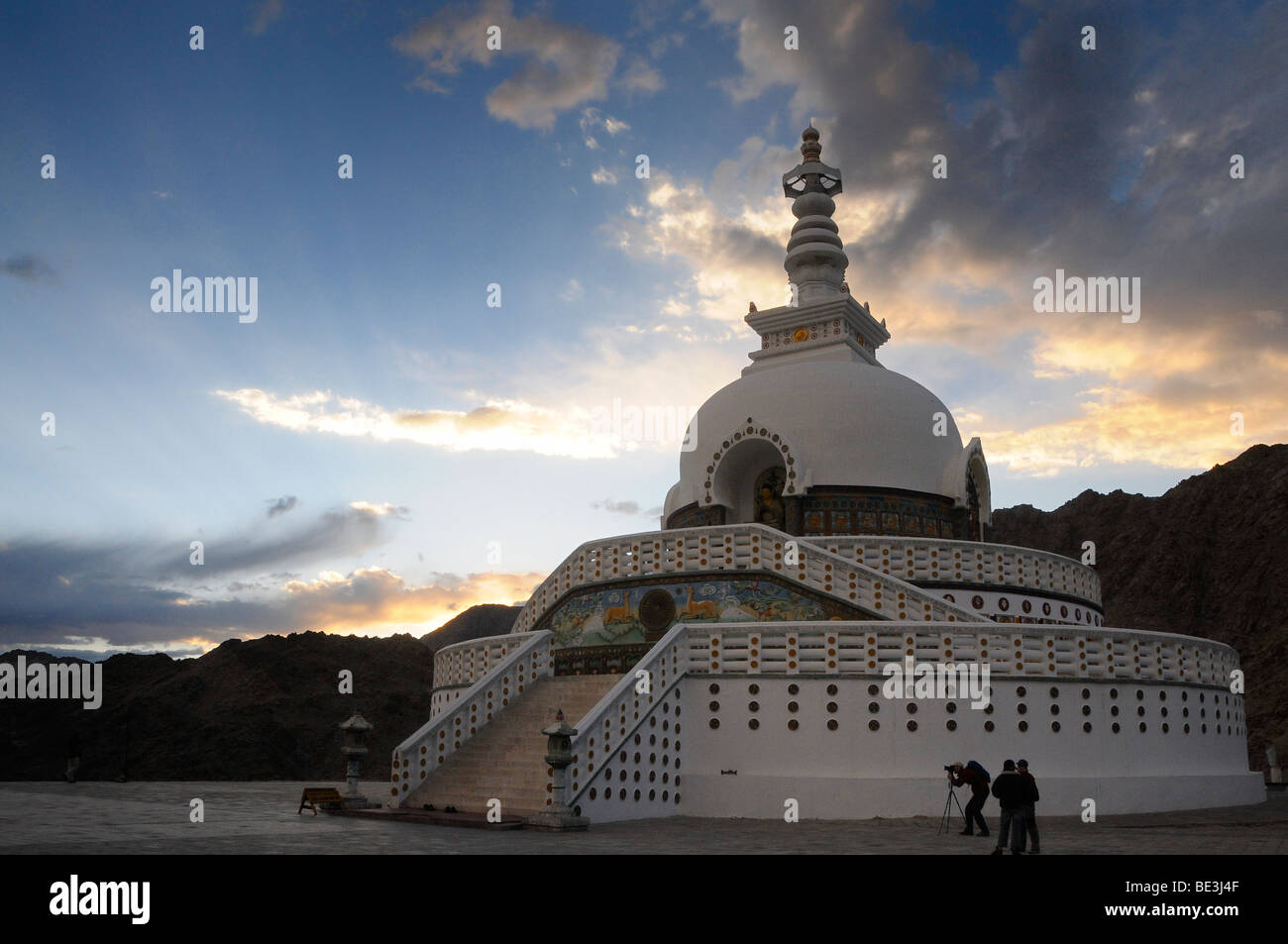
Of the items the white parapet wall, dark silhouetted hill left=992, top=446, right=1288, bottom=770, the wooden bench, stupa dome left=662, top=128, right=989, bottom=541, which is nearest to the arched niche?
stupa dome left=662, top=128, right=989, bottom=541

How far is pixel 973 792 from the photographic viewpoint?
50.1 ft

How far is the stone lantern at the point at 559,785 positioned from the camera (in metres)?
14.8

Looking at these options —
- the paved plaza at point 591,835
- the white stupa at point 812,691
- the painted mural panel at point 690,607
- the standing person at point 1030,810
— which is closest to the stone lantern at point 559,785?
the white stupa at point 812,691

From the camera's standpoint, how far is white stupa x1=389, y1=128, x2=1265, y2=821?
672 inches

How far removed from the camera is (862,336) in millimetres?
32250

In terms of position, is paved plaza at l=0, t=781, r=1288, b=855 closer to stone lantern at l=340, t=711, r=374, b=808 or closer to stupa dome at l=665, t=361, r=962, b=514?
stone lantern at l=340, t=711, r=374, b=808

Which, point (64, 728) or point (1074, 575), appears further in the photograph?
point (64, 728)

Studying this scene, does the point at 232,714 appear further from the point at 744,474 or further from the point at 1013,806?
the point at 1013,806

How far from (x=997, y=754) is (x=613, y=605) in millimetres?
7859

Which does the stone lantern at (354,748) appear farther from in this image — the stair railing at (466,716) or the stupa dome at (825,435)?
the stupa dome at (825,435)

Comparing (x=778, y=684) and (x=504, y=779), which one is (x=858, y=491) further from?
(x=504, y=779)

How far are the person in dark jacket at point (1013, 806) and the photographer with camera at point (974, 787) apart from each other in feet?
8.14
